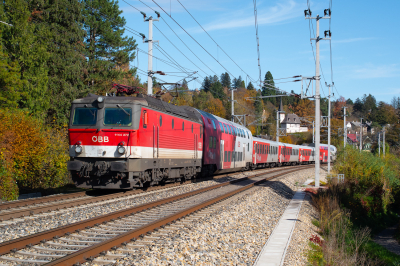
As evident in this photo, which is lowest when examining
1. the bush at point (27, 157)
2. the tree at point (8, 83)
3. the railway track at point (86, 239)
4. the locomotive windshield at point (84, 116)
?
the railway track at point (86, 239)

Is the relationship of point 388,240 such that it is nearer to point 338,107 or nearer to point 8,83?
point 8,83

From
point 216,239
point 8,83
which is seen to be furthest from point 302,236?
point 8,83

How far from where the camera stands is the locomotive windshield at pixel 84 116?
13.5 meters

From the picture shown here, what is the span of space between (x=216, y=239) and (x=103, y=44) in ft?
102

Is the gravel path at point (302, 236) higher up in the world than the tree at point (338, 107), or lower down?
lower down

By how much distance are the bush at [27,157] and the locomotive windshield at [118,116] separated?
14.1 feet

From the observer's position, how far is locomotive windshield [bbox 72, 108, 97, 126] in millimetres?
13531

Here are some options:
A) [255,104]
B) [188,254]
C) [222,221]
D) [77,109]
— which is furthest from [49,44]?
[255,104]

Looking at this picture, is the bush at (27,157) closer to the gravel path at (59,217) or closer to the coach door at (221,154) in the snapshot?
the gravel path at (59,217)

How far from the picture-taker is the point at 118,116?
13375 millimetres

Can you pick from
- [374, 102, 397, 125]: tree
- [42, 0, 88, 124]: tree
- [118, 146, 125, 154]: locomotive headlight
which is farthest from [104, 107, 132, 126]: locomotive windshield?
[374, 102, 397, 125]: tree

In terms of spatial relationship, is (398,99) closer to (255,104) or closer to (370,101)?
(370,101)

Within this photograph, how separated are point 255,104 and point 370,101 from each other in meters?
60.7

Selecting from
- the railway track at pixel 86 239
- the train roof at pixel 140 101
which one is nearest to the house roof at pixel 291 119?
the train roof at pixel 140 101
